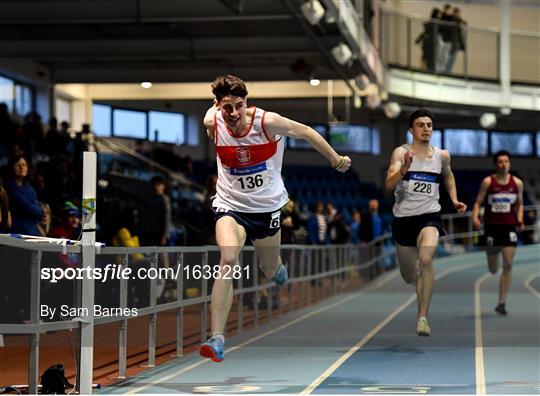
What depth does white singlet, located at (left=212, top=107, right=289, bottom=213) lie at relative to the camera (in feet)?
28.0

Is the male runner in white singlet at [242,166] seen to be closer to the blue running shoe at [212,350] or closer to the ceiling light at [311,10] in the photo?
the blue running shoe at [212,350]

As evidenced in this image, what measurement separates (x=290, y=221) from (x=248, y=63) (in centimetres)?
1009

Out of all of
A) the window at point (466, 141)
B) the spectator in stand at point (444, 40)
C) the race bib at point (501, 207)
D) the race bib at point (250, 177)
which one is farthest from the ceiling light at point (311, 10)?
the window at point (466, 141)

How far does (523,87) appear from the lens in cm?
3338

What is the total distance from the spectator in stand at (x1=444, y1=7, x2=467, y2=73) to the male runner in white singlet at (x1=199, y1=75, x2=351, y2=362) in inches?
859

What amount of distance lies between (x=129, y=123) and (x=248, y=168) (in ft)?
92.4

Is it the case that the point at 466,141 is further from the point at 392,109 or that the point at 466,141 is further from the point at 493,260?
the point at 493,260

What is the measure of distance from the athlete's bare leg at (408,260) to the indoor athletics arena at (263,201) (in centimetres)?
2

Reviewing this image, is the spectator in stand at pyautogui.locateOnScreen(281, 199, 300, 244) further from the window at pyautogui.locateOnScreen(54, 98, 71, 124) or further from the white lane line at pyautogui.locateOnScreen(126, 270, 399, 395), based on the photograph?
the window at pyautogui.locateOnScreen(54, 98, 71, 124)

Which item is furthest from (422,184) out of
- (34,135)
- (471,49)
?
(471,49)

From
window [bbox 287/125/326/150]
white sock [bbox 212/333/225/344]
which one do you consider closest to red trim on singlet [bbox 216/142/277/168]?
white sock [bbox 212/333/225/344]

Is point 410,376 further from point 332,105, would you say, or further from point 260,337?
point 332,105

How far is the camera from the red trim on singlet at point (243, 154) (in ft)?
28.0

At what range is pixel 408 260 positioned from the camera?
1164cm
